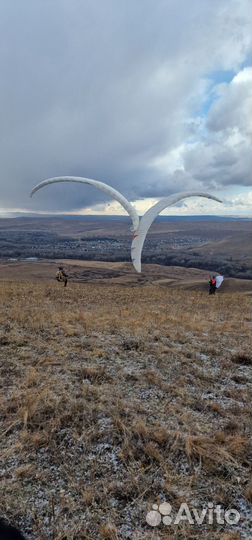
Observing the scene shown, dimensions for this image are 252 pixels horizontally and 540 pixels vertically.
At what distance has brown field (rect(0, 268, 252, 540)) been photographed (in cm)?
451

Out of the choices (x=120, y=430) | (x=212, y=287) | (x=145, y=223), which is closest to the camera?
(x=120, y=430)

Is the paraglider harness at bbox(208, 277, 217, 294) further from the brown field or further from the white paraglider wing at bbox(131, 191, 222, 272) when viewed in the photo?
the brown field

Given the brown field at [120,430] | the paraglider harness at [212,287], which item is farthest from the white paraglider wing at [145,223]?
the paraglider harness at [212,287]

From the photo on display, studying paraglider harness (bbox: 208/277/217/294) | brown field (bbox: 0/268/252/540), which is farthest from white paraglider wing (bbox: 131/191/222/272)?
paraglider harness (bbox: 208/277/217/294)

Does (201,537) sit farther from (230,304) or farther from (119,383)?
(230,304)

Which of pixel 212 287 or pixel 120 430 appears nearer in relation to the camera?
pixel 120 430

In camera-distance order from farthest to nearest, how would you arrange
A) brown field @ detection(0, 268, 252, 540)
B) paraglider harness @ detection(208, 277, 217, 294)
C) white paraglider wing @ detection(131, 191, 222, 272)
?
1. paraglider harness @ detection(208, 277, 217, 294)
2. white paraglider wing @ detection(131, 191, 222, 272)
3. brown field @ detection(0, 268, 252, 540)

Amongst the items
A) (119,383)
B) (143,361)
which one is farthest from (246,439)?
(143,361)

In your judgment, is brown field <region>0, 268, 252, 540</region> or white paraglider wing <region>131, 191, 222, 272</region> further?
white paraglider wing <region>131, 191, 222, 272</region>

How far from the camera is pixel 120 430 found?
599 cm

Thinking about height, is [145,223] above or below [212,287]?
above

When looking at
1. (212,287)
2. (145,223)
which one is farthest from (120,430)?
(212,287)

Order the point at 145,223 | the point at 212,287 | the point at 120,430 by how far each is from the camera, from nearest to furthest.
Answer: the point at 120,430 → the point at 145,223 → the point at 212,287

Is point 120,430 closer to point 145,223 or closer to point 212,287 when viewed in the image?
point 145,223
